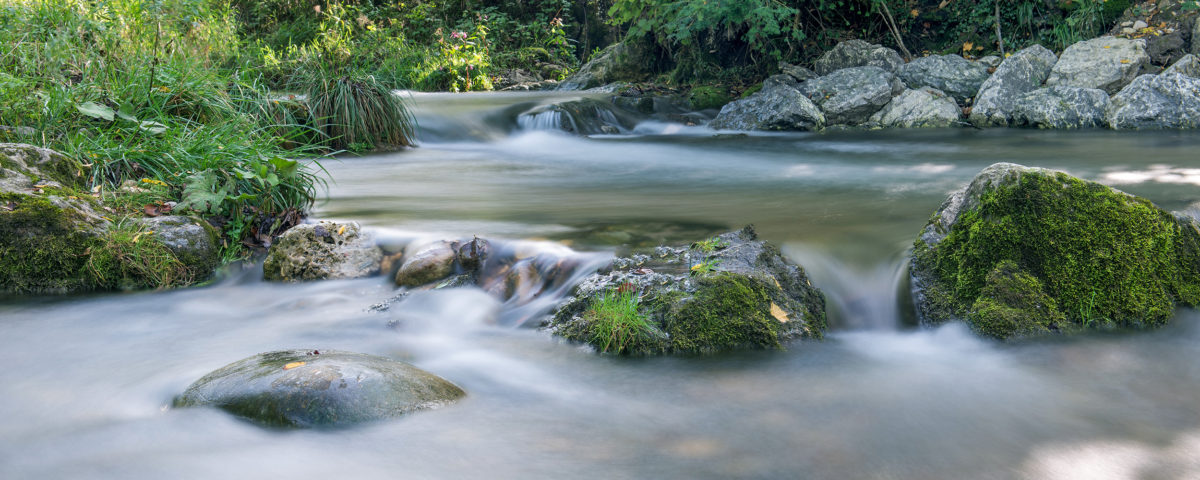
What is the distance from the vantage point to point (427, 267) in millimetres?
3779

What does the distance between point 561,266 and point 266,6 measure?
56.4ft

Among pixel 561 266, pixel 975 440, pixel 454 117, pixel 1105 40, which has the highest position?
pixel 1105 40

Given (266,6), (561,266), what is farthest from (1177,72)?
(266,6)

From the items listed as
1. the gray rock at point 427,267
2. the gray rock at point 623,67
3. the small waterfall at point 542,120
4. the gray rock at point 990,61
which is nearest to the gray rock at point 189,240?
the gray rock at point 427,267

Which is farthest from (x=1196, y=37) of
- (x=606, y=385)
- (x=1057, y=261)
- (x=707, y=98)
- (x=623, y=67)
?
(x=606, y=385)

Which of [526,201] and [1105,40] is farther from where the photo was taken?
[1105,40]

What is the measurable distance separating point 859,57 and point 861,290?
8.64 m

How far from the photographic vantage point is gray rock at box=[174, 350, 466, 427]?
7.57 feet

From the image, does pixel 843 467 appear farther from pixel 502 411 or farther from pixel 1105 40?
pixel 1105 40

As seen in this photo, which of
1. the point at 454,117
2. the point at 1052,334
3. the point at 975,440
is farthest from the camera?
the point at 454,117

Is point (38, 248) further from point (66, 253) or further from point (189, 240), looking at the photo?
point (189, 240)

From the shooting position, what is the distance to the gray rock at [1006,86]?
381 inches

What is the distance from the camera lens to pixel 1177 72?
898cm

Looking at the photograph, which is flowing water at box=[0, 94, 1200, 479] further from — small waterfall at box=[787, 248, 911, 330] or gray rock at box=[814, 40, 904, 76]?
gray rock at box=[814, 40, 904, 76]
